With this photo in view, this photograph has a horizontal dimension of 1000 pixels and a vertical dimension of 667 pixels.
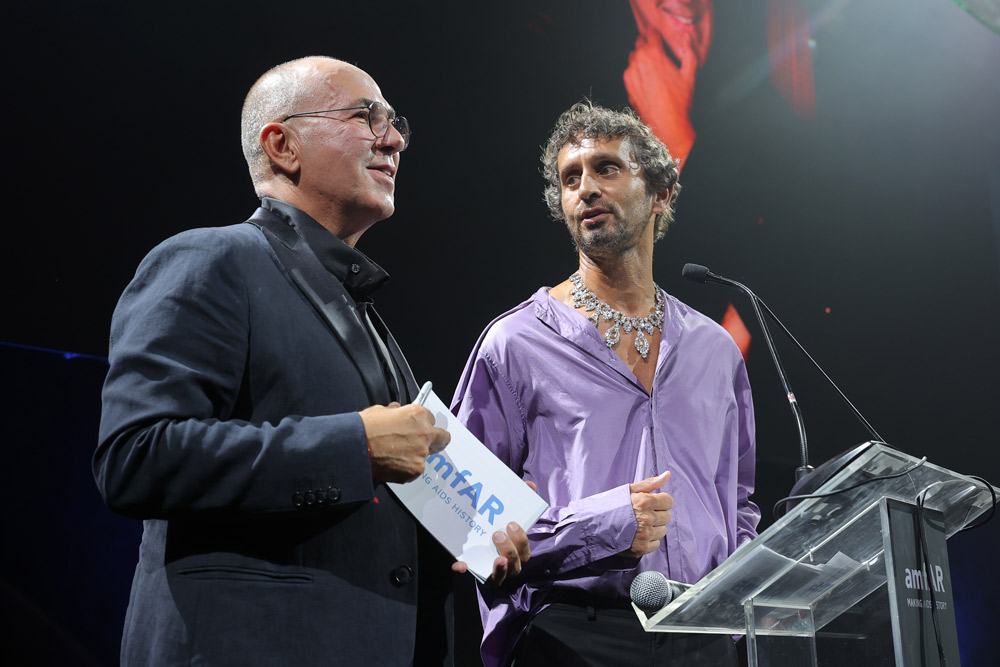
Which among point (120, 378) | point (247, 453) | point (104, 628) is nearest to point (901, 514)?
point (247, 453)

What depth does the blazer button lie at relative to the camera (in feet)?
4.18

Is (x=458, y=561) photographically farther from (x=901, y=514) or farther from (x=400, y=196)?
(x=400, y=196)

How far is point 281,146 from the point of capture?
1695mm

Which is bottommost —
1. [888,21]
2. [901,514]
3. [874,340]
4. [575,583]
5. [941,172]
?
[575,583]

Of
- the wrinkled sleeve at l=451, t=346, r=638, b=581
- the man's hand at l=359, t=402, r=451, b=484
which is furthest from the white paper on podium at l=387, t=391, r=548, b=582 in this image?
the wrinkled sleeve at l=451, t=346, r=638, b=581

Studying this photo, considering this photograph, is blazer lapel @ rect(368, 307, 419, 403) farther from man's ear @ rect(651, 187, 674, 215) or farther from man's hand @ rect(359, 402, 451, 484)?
man's ear @ rect(651, 187, 674, 215)

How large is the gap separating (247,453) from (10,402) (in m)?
1.73

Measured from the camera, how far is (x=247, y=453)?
43.6 inches

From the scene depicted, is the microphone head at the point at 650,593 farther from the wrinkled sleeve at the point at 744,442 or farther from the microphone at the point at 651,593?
the wrinkled sleeve at the point at 744,442

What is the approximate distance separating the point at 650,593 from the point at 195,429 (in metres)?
0.86

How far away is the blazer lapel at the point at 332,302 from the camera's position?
1.36 metres

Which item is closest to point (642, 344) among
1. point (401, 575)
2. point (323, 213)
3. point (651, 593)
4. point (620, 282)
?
point (620, 282)

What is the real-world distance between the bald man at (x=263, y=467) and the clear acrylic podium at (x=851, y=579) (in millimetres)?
378

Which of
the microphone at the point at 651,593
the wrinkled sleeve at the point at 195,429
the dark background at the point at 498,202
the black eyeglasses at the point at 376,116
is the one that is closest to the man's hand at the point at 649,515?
the microphone at the point at 651,593
